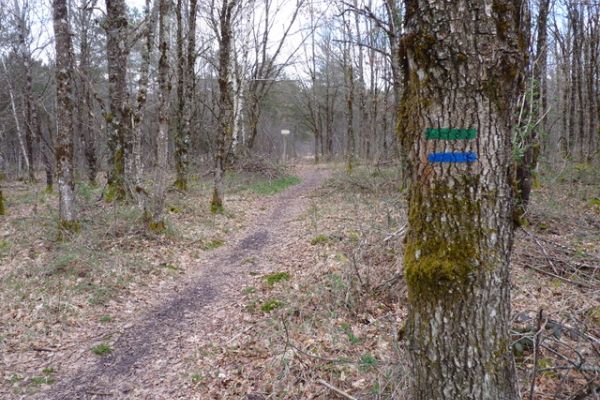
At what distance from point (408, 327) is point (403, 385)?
92 cm

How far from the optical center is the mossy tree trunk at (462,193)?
1.99 m

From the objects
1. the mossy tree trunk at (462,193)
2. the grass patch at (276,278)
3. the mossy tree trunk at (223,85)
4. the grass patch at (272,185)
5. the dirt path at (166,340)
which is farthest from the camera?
the grass patch at (272,185)

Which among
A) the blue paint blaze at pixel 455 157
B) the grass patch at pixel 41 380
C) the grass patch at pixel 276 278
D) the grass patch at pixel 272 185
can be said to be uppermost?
the blue paint blaze at pixel 455 157

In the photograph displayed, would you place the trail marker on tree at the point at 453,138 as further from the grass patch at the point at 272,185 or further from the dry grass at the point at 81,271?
the grass patch at the point at 272,185

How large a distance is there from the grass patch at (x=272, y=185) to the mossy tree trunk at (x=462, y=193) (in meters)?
13.6

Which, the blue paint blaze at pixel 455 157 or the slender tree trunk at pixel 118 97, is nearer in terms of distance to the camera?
the blue paint blaze at pixel 455 157

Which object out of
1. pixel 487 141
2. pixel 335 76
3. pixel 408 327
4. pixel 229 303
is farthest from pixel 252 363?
pixel 335 76

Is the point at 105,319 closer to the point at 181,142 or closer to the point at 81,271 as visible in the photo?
the point at 81,271

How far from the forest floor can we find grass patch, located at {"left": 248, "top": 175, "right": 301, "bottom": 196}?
6.48 metres

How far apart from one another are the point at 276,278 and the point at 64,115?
5.51 m

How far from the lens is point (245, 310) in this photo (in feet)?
18.2

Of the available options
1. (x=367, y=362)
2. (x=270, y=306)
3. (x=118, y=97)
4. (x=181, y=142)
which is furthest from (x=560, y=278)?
(x=181, y=142)

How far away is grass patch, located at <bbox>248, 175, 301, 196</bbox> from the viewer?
16.0m

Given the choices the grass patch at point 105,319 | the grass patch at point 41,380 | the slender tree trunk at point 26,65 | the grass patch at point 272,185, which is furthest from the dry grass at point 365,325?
the slender tree trunk at point 26,65
